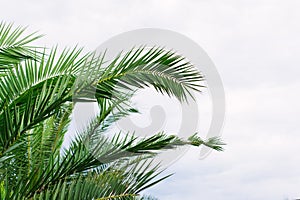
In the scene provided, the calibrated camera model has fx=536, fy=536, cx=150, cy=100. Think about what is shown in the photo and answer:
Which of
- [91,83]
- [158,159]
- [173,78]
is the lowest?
[158,159]

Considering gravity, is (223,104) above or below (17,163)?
above

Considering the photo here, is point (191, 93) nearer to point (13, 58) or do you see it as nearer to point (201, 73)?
point (201, 73)

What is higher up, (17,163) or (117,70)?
(117,70)

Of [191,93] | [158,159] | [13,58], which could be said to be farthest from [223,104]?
[13,58]

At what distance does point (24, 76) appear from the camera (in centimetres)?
489

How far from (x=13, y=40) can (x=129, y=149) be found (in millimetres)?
2565

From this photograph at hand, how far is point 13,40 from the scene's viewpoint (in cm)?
597

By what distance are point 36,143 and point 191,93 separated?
6.74 feet

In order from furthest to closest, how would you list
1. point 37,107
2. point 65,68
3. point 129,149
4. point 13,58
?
point 13,58 < point 65,68 < point 129,149 < point 37,107

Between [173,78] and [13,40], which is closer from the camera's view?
[173,78]

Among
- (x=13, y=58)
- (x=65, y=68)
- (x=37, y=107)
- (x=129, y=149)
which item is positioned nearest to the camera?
(x=37, y=107)

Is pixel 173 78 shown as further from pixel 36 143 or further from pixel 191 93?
pixel 36 143

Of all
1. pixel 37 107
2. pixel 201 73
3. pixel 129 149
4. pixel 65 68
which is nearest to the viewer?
pixel 37 107

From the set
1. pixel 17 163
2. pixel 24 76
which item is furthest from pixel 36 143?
pixel 24 76
